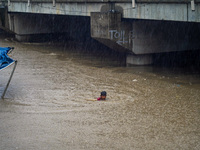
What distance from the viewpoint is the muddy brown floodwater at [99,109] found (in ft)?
28.6

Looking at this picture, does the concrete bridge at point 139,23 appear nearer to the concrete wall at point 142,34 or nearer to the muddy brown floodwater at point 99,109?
the concrete wall at point 142,34

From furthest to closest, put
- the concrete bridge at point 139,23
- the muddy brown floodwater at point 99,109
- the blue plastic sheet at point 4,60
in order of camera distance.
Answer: the concrete bridge at point 139,23
the blue plastic sheet at point 4,60
the muddy brown floodwater at point 99,109

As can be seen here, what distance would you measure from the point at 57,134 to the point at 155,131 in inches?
109

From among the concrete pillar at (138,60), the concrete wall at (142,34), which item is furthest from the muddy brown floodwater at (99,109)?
the concrete wall at (142,34)

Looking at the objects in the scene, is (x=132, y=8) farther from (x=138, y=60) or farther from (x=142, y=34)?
(x=138, y=60)

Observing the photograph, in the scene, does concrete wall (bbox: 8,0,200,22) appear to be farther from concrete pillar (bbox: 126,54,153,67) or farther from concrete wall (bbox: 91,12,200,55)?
concrete pillar (bbox: 126,54,153,67)

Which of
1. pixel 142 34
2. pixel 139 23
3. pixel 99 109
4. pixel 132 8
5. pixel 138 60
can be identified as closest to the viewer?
pixel 99 109

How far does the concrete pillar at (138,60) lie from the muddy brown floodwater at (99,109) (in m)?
0.67

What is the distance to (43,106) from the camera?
11664 millimetres

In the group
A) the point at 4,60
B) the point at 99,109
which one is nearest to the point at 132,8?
the point at 99,109

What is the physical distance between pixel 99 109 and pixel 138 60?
867cm

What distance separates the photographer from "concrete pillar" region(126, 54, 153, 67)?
1936 cm

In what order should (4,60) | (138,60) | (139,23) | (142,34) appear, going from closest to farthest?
(4,60)
(139,23)
(142,34)
(138,60)

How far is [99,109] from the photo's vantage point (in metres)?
11.3
